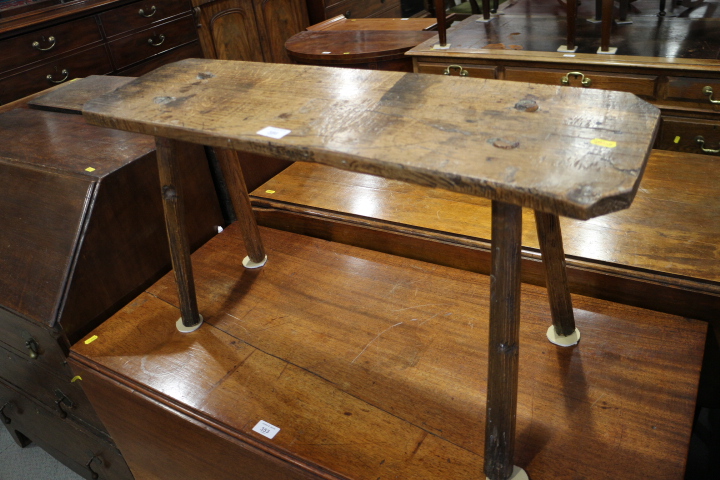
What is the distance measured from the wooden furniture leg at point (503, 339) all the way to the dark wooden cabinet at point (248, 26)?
300 cm

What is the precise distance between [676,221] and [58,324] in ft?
5.12

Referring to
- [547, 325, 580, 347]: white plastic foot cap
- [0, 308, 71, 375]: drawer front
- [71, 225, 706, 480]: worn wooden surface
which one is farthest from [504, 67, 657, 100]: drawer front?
[0, 308, 71, 375]: drawer front

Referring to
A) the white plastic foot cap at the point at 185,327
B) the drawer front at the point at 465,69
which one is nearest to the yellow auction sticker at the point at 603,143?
the white plastic foot cap at the point at 185,327

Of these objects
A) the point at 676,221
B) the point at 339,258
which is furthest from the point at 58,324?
the point at 676,221

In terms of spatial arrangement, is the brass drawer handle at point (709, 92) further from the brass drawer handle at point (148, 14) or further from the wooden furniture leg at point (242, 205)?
the brass drawer handle at point (148, 14)

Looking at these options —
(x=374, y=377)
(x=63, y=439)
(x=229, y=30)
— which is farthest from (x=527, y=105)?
(x=229, y=30)

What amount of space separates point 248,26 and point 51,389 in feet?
9.16

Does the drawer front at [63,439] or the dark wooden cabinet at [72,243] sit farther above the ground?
the dark wooden cabinet at [72,243]

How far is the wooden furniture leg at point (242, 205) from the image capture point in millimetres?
1485

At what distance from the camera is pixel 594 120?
90 cm

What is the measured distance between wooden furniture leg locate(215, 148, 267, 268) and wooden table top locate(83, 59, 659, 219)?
0.25 m

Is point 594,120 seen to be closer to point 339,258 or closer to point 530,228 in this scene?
point 530,228

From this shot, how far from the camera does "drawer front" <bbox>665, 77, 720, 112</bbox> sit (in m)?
1.95

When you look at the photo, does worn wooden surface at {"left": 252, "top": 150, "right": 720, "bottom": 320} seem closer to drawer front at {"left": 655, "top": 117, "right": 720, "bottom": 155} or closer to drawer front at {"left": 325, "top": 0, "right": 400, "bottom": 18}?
drawer front at {"left": 655, "top": 117, "right": 720, "bottom": 155}
